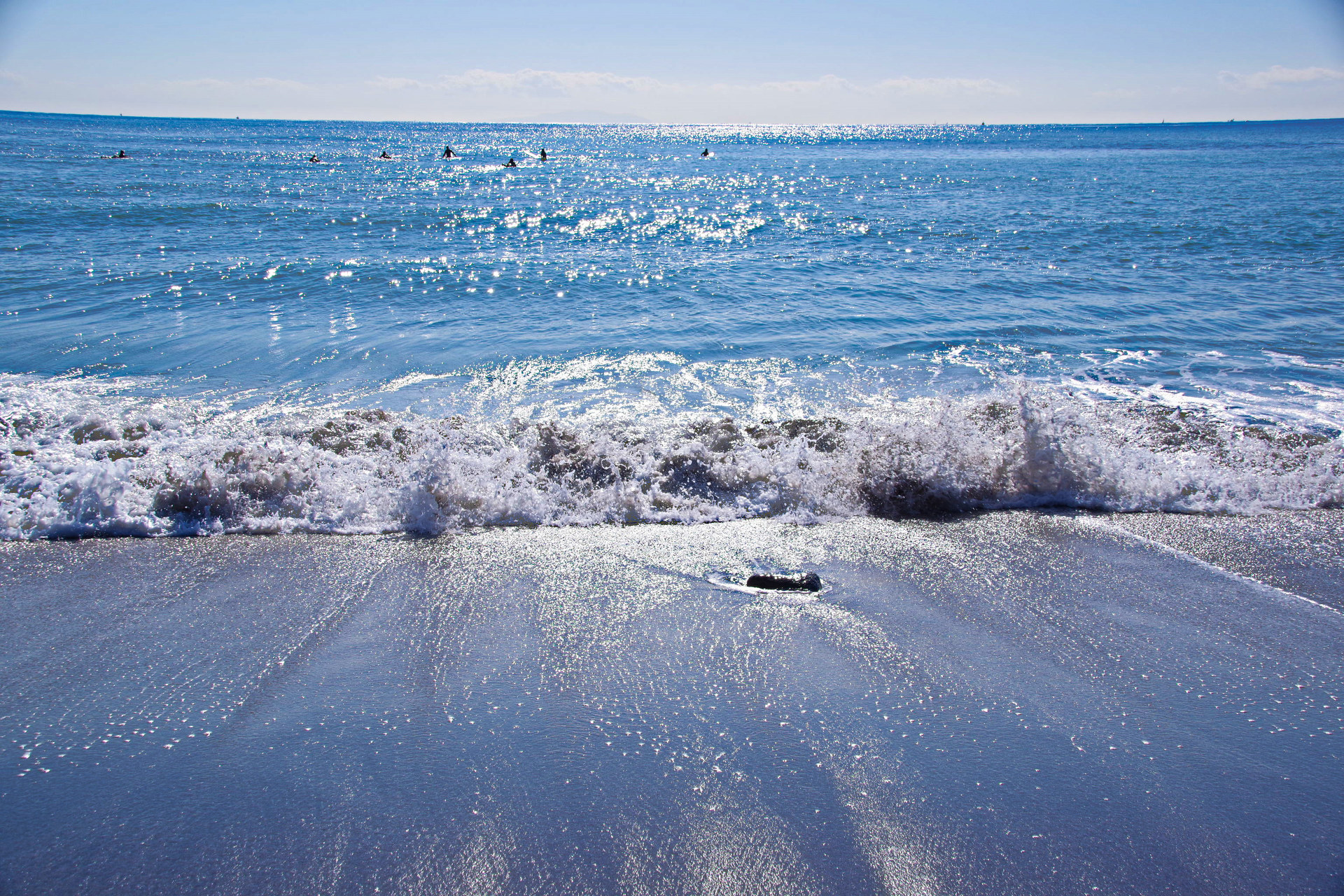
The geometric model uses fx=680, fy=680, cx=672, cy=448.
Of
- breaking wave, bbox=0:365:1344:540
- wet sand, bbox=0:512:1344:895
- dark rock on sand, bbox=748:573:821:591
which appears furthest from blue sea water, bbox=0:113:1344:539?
dark rock on sand, bbox=748:573:821:591

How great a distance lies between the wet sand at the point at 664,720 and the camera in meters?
2.30

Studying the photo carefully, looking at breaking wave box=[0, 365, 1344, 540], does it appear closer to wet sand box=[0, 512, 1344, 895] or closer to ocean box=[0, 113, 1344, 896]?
ocean box=[0, 113, 1344, 896]

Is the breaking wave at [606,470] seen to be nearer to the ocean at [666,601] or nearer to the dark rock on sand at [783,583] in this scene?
the ocean at [666,601]

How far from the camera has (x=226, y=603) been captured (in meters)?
3.73

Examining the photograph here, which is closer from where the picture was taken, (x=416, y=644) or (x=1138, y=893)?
(x=1138, y=893)

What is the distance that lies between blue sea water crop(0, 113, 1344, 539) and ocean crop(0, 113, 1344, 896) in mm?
61

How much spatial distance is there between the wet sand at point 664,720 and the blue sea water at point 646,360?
0.78 meters

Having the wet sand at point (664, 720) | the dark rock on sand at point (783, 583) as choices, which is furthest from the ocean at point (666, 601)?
the dark rock on sand at point (783, 583)

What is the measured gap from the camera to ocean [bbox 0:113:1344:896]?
2.38 meters

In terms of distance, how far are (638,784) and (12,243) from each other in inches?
759


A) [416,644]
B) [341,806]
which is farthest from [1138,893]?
[416,644]

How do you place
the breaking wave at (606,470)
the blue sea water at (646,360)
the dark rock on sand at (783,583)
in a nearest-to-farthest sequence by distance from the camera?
1. the dark rock on sand at (783,583)
2. the breaking wave at (606,470)
3. the blue sea water at (646,360)

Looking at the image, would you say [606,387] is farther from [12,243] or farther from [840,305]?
[12,243]

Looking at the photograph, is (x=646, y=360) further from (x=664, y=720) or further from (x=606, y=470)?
(x=664, y=720)
